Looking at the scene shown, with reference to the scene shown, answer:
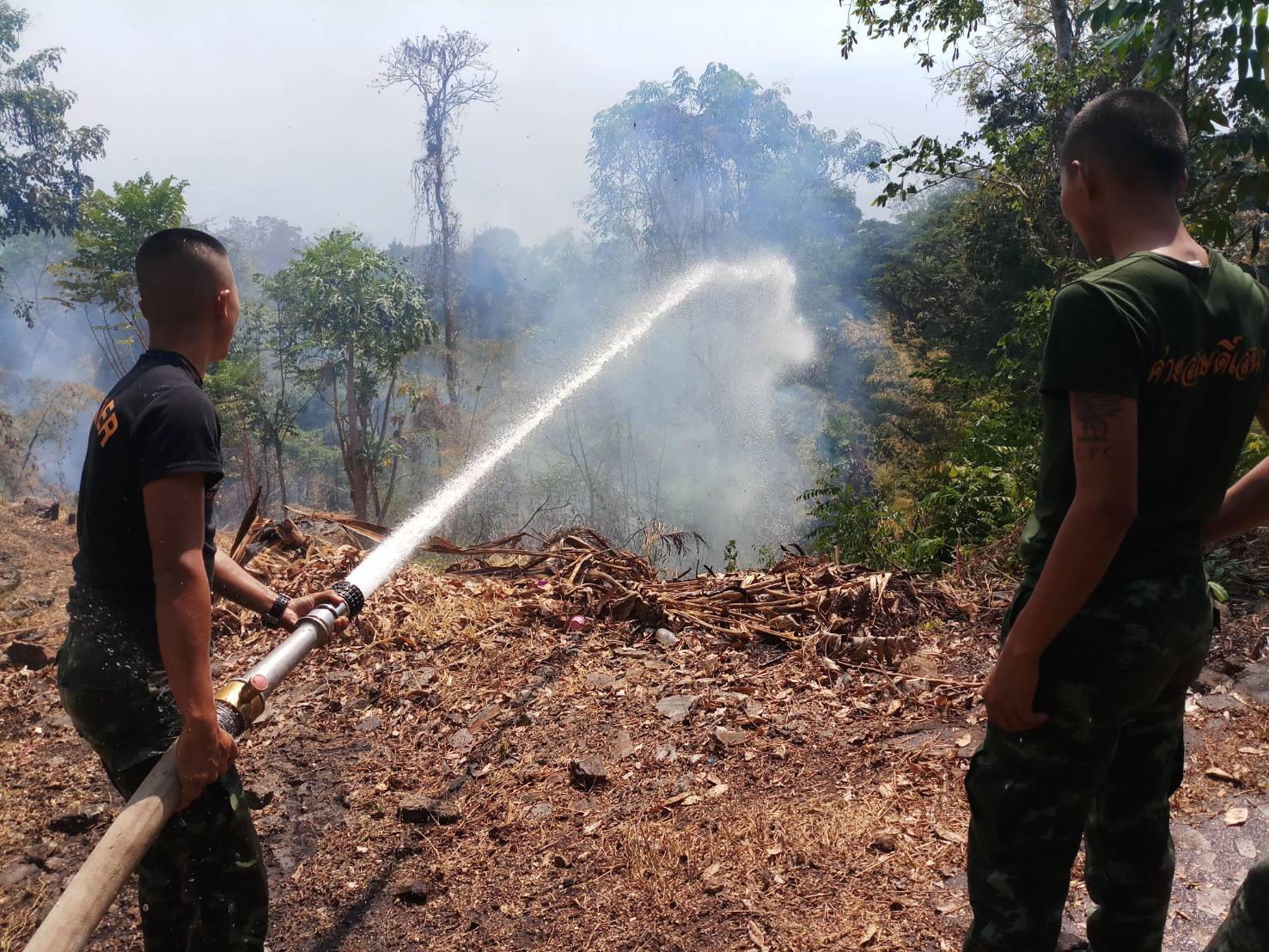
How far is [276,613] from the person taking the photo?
103 inches

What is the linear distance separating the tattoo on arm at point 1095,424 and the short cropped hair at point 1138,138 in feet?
1.82

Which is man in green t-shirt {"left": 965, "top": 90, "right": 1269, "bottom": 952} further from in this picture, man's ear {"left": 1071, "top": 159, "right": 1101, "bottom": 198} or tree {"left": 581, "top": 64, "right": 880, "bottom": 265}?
tree {"left": 581, "top": 64, "right": 880, "bottom": 265}

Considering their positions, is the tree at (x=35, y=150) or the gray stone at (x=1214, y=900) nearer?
the gray stone at (x=1214, y=900)

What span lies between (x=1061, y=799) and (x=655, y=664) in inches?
124

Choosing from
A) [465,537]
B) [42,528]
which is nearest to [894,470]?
[465,537]

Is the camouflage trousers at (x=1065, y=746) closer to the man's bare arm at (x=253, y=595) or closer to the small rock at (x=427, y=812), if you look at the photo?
the man's bare arm at (x=253, y=595)

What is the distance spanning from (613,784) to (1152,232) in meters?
2.87

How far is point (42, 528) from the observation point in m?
10.5

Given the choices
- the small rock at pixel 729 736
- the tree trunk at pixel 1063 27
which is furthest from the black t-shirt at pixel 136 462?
the tree trunk at pixel 1063 27

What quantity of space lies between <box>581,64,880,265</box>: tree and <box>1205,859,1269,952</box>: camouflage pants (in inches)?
964

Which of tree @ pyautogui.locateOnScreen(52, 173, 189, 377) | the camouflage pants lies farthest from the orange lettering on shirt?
tree @ pyautogui.locateOnScreen(52, 173, 189, 377)

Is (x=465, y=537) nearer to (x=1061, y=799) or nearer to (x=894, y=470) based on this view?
(x=894, y=470)

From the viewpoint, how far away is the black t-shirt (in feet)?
6.22

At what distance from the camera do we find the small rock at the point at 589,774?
3.55 metres
